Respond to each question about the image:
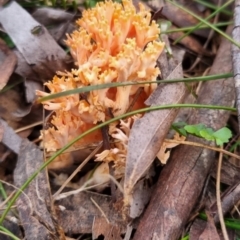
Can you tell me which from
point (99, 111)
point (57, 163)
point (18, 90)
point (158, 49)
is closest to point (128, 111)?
point (99, 111)

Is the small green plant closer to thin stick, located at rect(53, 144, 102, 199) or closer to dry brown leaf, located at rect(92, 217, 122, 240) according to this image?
thin stick, located at rect(53, 144, 102, 199)

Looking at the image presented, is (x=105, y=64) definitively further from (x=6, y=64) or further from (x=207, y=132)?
(x=6, y=64)

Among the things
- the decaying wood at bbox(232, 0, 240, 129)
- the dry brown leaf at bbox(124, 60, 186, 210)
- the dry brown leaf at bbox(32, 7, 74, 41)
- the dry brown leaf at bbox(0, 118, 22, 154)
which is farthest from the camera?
the dry brown leaf at bbox(32, 7, 74, 41)

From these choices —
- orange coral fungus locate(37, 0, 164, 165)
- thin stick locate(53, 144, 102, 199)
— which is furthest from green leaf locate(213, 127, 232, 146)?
thin stick locate(53, 144, 102, 199)

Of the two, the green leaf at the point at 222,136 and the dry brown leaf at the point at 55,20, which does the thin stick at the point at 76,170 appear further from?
the dry brown leaf at the point at 55,20

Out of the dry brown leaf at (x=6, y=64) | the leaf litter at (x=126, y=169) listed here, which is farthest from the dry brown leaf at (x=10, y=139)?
the dry brown leaf at (x=6, y=64)

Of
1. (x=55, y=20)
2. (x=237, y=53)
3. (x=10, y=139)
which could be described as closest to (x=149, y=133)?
(x=237, y=53)

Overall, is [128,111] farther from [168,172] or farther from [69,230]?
[69,230]
